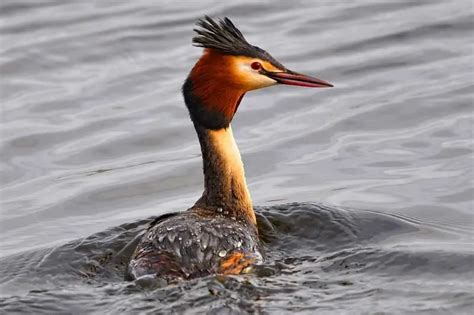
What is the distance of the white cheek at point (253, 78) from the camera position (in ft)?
31.3

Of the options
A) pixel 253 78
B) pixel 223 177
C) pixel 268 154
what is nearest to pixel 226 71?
pixel 253 78

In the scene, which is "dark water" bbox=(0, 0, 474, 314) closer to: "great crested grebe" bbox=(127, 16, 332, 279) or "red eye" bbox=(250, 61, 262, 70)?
"great crested grebe" bbox=(127, 16, 332, 279)

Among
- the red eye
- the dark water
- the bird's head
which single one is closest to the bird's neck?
the bird's head

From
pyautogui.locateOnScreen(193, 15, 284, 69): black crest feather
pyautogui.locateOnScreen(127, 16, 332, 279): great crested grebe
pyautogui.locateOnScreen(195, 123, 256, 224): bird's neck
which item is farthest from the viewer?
pyautogui.locateOnScreen(195, 123, 256, 224): bird's neck

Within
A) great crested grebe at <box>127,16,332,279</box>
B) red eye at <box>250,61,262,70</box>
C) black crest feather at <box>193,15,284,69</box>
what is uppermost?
black crest feather at <box>193,15,284,69</box>

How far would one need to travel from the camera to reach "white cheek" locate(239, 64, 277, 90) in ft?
31.3

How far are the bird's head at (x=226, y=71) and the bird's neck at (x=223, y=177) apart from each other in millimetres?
304

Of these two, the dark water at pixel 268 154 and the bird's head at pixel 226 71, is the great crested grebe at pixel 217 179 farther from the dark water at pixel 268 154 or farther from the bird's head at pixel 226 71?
the dark water at pixel 268 154

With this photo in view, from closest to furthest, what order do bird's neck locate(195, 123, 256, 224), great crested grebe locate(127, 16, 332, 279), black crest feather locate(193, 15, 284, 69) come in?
great crested grebe locate(127, 16, 332, 279)
black crest feather locate(193, 15, 284, 69)
bird's neck locate(195, 123, 256, 224)

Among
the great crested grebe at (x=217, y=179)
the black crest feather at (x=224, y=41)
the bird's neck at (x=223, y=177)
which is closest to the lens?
the great crested grebe at (x=217, y=179)

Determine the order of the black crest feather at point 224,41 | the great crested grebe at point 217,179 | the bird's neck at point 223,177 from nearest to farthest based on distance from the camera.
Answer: the great crested grebe at point 217,179 < the black crest feather at point 224,41 < the bird's neck at point 223,177

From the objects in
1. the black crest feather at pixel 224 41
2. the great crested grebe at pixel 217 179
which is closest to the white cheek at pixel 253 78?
the great crested grebe at pixel 217 179

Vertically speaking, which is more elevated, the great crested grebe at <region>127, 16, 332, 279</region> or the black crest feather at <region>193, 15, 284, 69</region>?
the black crest feather at <region>193, 15, 284, 69</region>

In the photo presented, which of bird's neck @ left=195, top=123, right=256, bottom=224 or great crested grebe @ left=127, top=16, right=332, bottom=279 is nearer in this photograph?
great crested grebe @ left=127, top=16, right=332, bottom=279
